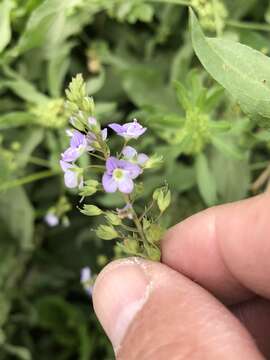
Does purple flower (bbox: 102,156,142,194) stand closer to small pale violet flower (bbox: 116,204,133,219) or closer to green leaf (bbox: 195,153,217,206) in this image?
small pale violet flower (bbox: 116,204,133,219)

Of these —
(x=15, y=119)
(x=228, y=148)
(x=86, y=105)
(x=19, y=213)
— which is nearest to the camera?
(x=86, y=105)

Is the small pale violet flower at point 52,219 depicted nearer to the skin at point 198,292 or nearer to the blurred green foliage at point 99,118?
the blurred green foliage at point 99,118

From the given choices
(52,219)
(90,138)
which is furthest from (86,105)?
(52,219)

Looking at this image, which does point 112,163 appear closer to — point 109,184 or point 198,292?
point 109,184

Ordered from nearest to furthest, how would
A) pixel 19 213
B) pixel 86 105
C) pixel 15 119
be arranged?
pixel 86 105, pixel 15 119, pixel 19 213

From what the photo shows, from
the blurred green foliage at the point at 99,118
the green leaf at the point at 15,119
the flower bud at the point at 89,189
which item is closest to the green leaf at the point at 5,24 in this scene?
the blurred green foliage at the point at 99,118

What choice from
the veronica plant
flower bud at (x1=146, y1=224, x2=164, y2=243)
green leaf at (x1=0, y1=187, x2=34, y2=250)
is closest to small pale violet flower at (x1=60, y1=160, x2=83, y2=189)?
the veronica plant
